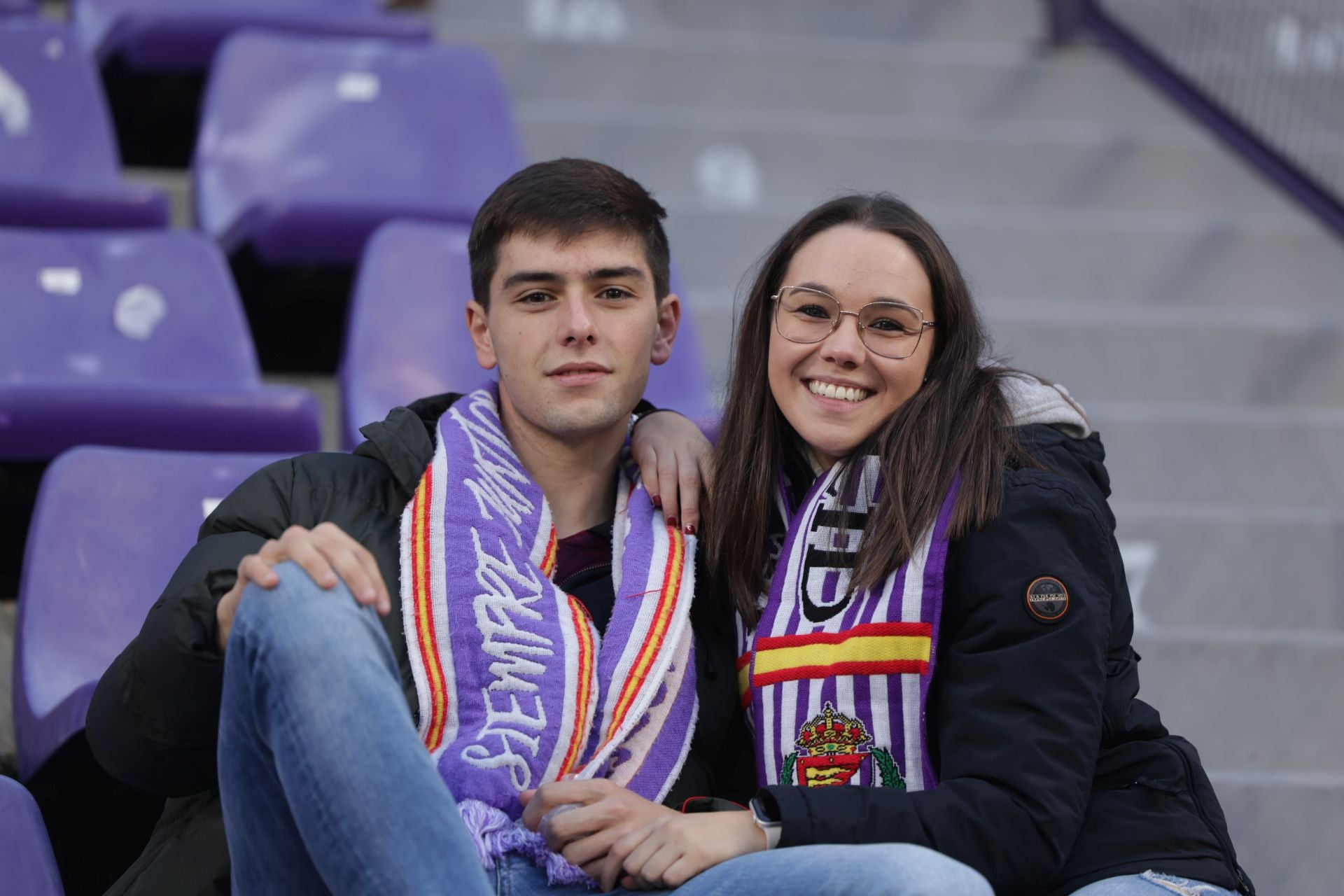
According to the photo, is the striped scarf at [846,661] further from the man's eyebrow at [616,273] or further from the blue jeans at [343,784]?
the man's eyebrow at [616,273]

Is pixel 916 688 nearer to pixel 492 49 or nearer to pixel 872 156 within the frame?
pixel 872 156

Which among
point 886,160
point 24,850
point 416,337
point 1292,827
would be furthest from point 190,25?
point 1292,827

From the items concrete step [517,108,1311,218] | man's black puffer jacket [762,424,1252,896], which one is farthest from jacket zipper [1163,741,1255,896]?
concrete step [517,108,1311,218]

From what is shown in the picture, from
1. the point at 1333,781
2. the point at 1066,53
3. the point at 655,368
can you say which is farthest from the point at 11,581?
the point at 1066,53

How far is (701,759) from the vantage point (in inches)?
64.2

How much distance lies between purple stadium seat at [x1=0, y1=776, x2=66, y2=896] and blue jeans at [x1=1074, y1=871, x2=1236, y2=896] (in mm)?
861

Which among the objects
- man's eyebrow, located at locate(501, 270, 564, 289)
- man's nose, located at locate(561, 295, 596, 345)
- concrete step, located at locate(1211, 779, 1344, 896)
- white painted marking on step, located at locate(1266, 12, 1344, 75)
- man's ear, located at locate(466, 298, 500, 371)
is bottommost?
concrete step, located at locate(1211, 779, 1344, 896)

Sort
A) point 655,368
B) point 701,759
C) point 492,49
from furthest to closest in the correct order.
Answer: point 492,49 → point 655,368 → point 701,759

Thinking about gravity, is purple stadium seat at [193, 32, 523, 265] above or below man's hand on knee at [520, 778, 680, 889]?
above

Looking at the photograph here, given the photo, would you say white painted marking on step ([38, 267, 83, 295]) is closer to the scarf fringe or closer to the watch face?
the scarf fringe

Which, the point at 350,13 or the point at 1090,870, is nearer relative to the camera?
the point at 1090,870

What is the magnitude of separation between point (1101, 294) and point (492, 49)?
1.43 metres

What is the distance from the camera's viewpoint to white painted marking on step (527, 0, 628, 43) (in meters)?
3.68

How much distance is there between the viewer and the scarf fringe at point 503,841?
1378mm
